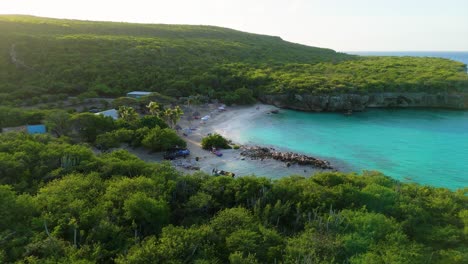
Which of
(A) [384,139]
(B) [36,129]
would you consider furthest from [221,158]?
(A) [384,139]

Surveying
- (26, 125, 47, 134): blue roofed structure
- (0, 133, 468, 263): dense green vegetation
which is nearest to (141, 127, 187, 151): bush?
(26, 125, 47, 134): blue roofed structure

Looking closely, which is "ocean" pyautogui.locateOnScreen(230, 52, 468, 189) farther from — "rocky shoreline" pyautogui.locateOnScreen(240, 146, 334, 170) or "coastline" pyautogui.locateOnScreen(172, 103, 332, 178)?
"rocky shoreline" pyautogui.locateOnScreen(240, 146, 334, 170)

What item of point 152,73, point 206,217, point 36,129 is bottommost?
point 36,129

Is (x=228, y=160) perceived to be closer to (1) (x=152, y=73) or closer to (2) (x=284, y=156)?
(2) (x=284, y=156)

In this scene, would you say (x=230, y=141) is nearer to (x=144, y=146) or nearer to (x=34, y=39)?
(x=144, y=146)

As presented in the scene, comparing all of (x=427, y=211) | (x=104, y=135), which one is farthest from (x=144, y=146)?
(x=427, y=211)

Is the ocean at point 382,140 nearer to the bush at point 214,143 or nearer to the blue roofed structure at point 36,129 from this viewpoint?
the bush at point 214,143
